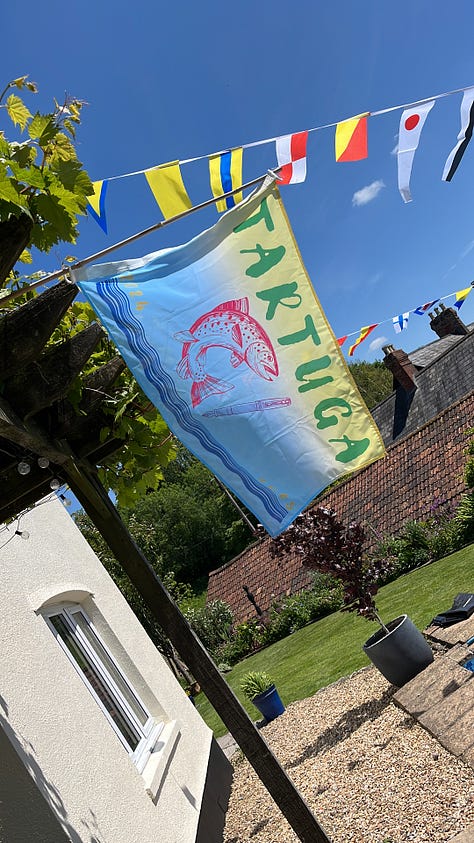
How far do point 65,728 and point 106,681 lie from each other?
4.64 feet

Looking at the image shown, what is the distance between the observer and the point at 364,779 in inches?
193

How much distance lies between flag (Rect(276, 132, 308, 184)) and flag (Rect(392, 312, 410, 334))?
1164 cm

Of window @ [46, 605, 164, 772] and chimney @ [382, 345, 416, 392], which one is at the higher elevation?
chimney @ [382, 345, 416, 392]

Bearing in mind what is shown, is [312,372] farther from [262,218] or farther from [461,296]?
[461,296]

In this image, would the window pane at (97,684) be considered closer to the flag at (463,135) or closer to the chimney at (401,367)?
the flag at (463,135)

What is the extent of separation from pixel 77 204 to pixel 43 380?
0.77 meters

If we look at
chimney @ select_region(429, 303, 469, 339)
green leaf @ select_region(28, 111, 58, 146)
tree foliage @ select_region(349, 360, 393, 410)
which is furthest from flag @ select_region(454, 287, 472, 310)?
tree foliage @ select_region(349, 360, 393, 410)

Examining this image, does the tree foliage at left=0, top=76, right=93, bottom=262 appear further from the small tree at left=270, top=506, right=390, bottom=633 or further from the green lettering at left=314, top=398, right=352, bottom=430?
the small tree at left=270, top=506, right=390, bottom=633

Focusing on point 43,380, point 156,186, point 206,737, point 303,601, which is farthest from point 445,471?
point 43,380

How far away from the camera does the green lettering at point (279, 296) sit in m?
3.02

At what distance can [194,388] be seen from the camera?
282 centimetres

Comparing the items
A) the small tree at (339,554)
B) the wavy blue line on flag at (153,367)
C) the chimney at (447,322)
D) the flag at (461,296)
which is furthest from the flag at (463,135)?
the chimney at (447,322)

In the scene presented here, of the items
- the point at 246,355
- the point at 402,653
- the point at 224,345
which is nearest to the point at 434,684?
the point at 402,653

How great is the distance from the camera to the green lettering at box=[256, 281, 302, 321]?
302 cm
